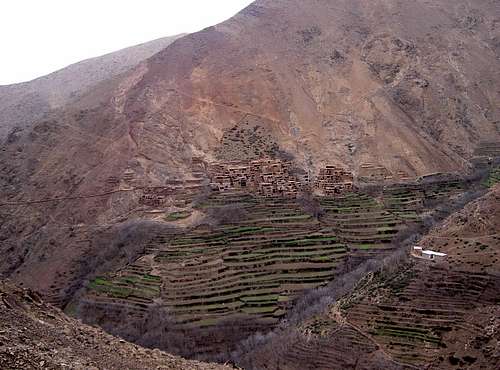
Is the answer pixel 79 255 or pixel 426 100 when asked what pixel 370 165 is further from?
pixel 79 255

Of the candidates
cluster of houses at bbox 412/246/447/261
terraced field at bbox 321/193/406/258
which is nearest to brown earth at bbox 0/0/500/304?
terraced field at bbox 321/193/406/258

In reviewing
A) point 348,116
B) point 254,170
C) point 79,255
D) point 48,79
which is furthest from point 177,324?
point 48,79

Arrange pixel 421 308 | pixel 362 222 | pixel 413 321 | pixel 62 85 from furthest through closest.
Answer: pixel 62 85, pixel 362 222, pixel 421 308, pixel 413 321

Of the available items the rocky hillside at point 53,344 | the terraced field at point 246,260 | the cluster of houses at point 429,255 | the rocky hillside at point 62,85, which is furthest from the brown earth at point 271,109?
the rocky hillside at point 53,344

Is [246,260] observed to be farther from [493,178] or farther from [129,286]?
[493,178]

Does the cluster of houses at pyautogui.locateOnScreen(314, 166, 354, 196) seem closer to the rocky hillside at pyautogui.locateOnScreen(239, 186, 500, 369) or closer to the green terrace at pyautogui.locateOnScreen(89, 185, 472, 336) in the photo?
the green terrace at pyautogui.locateOnScreen(89, 185, 472, 336)

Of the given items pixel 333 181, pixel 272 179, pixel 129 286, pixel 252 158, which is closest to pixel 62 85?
pixel 252 158

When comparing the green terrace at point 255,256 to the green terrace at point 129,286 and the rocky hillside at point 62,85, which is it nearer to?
the green terrace at point 129,286
